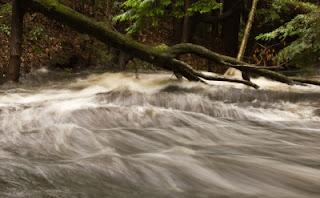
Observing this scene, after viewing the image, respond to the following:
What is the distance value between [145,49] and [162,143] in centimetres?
294

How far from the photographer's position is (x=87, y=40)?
1430 centimetres

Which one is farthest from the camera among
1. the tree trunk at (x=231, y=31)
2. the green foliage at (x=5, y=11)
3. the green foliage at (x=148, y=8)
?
the tree trunk at (x=231, y=31)

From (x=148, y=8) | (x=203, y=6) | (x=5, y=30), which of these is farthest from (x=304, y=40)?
(x=5, y=30)

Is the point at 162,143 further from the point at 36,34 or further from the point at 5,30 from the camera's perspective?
the point at 36,34

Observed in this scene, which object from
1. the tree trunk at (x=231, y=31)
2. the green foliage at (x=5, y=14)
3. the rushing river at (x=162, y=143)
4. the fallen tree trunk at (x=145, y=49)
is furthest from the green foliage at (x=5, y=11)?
the tree trunk at (x=231, y=31)

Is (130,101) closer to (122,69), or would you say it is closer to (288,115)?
(288,115)

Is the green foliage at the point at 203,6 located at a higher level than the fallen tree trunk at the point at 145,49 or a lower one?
higher

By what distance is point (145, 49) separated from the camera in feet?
26.9

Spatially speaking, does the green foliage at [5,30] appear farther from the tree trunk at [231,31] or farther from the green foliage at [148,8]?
the tree trunk at [231,31]

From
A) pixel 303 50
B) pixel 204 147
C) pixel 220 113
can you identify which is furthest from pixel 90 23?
pixel 303 50

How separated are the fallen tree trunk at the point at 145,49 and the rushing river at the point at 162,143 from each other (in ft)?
2.00

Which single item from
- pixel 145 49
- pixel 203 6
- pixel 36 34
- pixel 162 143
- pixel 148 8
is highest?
pixel 203 6

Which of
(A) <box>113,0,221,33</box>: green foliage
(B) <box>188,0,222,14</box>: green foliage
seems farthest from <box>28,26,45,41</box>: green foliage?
(B) <box>188,0,222,14</box>: green foliage

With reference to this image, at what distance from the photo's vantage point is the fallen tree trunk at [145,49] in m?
8.14
